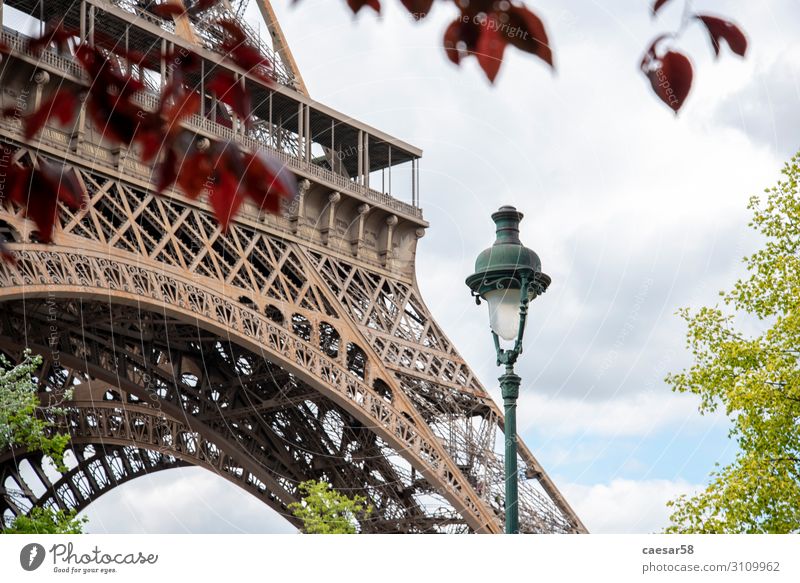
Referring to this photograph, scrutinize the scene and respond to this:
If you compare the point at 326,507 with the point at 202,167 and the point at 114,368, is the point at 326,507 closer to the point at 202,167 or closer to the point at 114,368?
the point at 114,368

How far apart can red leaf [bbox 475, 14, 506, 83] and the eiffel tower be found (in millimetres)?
19038

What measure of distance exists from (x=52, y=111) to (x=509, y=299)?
5.98 meters

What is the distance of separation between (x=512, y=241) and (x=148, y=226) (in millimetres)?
16642

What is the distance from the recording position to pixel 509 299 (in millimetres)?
9922

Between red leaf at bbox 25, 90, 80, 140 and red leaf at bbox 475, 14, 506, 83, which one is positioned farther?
red leaf at bbox 25, 90, 80, 140

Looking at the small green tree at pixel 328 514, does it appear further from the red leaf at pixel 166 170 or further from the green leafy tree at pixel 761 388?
the red leaf at pixel 166 170

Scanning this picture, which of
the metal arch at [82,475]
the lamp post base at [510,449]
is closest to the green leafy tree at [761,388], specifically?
the lamp post base at [510,449]

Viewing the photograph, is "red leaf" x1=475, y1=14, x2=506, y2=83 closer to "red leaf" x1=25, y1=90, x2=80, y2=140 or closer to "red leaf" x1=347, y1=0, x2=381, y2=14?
"red leaf" x1=347, y1=0, x2=381, y2=14

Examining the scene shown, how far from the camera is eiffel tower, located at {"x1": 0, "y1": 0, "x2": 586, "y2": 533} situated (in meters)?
24.1

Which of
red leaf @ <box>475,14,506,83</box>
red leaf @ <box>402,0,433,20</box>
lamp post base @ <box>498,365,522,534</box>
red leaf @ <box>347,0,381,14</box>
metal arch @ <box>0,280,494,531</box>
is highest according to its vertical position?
metal arch @ <box>0,280,494,531</box>
